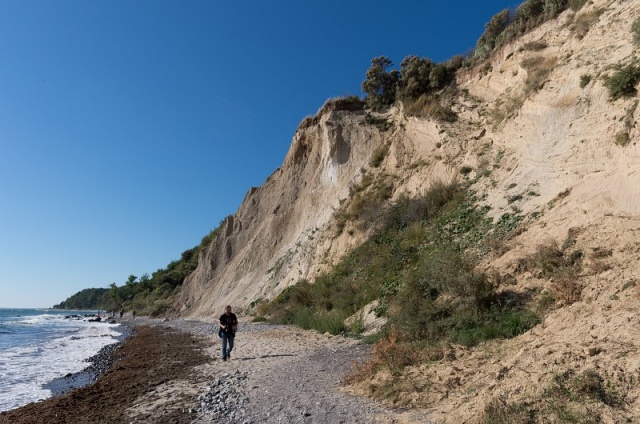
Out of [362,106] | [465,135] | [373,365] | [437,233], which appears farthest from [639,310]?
[362,106]

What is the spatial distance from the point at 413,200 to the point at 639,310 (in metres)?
14.3

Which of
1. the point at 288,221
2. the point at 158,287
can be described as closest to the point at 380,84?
the point at 288,221

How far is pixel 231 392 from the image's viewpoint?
7637 mm

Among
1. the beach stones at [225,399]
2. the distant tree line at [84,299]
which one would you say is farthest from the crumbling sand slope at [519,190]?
the distant tree line at [84,299]

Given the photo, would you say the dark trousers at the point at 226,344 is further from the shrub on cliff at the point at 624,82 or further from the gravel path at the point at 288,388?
the shrub on cliff at the point at 624,82

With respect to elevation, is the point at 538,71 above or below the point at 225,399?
above

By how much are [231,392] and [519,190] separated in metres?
11.5

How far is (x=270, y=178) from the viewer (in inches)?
1501

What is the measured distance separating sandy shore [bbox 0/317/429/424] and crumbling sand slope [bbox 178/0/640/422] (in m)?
1.52

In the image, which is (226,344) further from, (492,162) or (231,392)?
(492,162)

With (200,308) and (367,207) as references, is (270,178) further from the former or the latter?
(367,207)

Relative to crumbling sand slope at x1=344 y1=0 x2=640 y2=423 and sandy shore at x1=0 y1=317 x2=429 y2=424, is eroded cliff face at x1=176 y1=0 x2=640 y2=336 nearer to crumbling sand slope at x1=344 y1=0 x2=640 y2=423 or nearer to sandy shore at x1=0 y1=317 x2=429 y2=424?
crumbling sand slope at x1=344 y1=0 x2=640 y2=423

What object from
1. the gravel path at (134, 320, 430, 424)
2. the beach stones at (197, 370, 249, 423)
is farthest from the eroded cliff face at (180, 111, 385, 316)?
the beach stones at (197, 370, 249, 423)

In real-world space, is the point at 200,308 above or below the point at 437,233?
below
